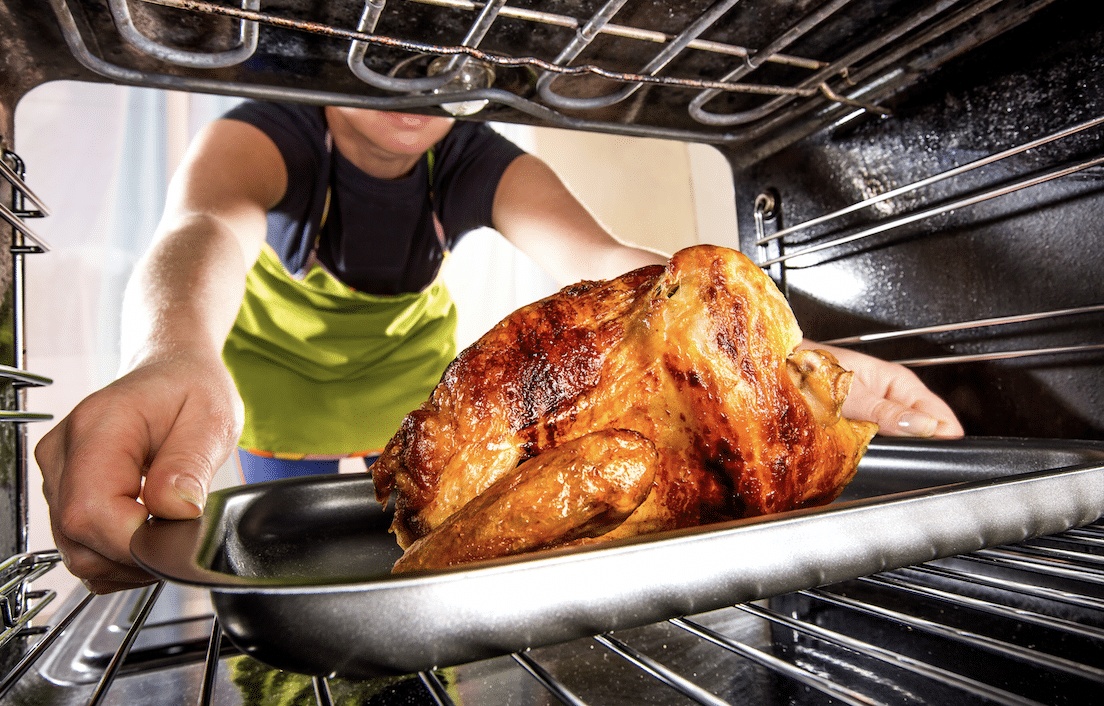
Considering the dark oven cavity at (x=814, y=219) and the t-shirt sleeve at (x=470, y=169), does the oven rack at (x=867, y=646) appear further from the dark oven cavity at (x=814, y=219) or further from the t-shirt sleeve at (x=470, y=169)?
the t-shirt sleeve at (x=470, y=169)

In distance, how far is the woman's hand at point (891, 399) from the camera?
878 mm

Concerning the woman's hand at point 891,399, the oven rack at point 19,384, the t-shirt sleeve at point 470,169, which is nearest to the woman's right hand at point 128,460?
the oven rack at point 19,384

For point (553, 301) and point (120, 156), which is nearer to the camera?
point (553, 301)

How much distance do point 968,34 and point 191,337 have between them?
1.03 m

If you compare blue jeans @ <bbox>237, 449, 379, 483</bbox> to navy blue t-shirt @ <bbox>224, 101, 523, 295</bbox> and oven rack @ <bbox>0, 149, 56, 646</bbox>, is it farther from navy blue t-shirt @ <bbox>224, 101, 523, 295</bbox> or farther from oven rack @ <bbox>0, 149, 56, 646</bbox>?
oven rack @ <bbox>0, 149, 56, 646</bbox>

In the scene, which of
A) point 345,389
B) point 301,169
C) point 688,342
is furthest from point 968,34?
point 345,389

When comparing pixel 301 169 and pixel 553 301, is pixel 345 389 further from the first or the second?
pixel 553 301

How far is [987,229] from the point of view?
900 millimetres

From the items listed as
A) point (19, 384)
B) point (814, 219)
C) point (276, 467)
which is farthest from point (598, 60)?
point (276, 467)

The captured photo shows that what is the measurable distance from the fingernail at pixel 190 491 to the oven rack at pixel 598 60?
1.34 ft

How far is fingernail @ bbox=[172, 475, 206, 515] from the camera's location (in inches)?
21.9

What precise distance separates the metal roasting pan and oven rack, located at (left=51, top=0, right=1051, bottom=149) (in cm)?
49

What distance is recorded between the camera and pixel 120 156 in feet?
8.32

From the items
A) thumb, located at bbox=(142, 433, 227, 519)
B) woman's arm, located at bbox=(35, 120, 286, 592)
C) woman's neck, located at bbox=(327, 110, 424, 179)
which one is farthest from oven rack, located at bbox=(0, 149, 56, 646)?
woman's neck, located at bbox=(327, 110, 424, 179)
